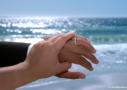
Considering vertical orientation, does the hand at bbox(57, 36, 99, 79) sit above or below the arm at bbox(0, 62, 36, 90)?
above

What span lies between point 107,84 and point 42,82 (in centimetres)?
60

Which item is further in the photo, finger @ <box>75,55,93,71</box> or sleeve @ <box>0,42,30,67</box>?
sleeve @ <box>0,42,30,67</box>

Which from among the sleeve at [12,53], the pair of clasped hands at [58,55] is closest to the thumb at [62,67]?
the pair of clasped hands at [58,55]

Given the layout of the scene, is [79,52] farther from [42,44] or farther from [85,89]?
[85,89]

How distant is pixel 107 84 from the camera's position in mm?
1890

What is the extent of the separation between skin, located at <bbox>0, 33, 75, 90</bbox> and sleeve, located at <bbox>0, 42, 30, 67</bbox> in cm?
9

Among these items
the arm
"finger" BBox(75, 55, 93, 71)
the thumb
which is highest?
"finger" BBox(75, 55, 93, 71)

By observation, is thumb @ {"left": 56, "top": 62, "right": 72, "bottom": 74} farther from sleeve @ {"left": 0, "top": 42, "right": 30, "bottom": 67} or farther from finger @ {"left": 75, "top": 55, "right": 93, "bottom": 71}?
sleeve @ {"left": 0, "top": 42, "right": 30, "bottom": 67}

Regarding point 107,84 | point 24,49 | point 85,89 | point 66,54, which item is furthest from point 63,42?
point 107,84

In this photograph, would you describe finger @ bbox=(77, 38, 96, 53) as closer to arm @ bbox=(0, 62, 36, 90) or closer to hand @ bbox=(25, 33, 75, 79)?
hand @ bbox=(25, 33, 75, 79)

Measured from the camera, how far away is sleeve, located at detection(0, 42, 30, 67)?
0.60 meters

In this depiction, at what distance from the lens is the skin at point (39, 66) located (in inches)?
19.1

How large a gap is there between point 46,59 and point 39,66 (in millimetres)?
23

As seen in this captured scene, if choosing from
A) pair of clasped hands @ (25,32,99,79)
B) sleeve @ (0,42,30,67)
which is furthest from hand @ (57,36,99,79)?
sleeve @ (0,42,30,67)
